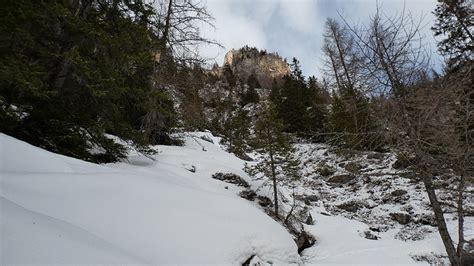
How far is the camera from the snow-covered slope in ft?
8.36

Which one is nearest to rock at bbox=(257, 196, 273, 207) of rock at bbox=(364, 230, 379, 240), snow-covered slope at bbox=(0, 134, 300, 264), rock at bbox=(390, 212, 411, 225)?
rock at bbox=(364, 230, 379, 240)

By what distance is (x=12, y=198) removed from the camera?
335 cm

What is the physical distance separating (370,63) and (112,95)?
5.82 m

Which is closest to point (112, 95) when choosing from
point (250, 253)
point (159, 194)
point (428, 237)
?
point (159, 194)

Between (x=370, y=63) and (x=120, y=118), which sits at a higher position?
(x=370, y=63)

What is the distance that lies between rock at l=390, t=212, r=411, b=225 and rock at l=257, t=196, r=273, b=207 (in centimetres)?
665

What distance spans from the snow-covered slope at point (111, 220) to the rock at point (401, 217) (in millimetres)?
9687

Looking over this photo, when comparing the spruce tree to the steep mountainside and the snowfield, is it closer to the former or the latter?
the snowfield

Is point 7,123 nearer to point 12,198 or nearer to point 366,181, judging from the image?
point 12,198

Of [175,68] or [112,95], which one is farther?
[175,68]

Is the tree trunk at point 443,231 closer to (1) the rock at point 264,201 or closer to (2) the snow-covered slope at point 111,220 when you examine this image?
(2) the snow-covered slope at point 111,220

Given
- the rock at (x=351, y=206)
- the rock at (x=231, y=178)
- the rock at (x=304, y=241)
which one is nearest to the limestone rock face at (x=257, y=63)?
the rock at (x=351, y=206)

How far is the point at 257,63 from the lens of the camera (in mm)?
81062

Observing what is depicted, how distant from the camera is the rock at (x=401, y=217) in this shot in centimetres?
1478
